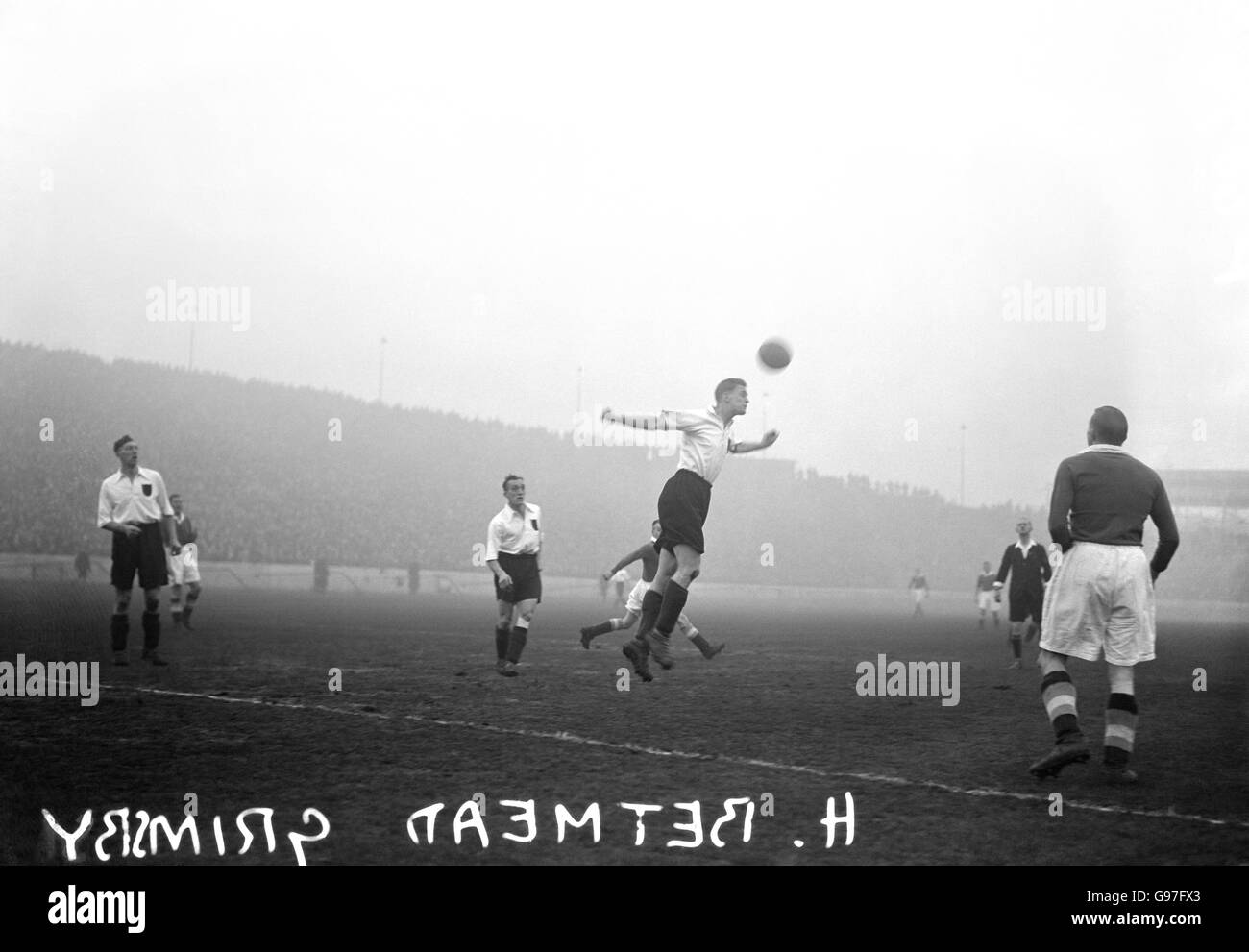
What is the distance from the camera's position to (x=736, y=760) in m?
6.78

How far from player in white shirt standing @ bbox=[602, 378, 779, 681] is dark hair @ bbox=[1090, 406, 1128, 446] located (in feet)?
10.2

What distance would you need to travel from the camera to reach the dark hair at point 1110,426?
7062 mm

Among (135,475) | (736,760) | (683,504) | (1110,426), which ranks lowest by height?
(736,760)

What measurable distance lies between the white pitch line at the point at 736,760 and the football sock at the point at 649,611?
1.94 metres

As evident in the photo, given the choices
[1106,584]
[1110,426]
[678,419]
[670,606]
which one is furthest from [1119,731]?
[678,419]

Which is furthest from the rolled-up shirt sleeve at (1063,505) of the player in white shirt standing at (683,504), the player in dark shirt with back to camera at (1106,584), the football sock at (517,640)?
the football sock at (517,640)

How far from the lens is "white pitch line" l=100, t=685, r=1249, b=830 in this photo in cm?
554

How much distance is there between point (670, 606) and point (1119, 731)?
3.76 m

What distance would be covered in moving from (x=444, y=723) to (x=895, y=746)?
2.98 m

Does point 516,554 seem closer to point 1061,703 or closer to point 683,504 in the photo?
point 683,504

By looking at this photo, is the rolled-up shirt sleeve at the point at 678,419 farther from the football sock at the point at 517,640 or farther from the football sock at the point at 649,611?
the football sock at the point at 517,640
